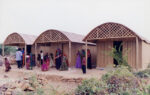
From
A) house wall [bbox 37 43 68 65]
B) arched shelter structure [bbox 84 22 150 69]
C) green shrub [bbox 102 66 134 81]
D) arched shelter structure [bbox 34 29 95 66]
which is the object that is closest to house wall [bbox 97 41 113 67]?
arched shelter structure [bbox 84 22 150 69]

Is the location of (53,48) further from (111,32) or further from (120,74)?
(120,74)

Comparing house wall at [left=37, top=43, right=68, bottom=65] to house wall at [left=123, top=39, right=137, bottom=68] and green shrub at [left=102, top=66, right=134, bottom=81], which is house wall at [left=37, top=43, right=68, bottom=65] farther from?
green shrub at [left=102, top=66, right=134, bottom=81]

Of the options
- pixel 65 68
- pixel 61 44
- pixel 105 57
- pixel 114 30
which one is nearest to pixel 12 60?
pixel 61 44

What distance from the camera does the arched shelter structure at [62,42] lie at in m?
12.4

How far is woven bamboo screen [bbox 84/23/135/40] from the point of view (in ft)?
33.1

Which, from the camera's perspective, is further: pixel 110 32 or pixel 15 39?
pixel 15 39

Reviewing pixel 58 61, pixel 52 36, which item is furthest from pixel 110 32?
pixel 58 61

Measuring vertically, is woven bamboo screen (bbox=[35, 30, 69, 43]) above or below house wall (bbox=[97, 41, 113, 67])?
above

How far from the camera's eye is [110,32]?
34.7 feet

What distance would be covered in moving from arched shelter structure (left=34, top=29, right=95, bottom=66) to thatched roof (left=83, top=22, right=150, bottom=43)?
1.96 m

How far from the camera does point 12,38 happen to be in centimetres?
1530

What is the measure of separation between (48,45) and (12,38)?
3340 millimetres

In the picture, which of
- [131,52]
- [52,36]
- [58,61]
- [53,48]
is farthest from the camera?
[53,48]

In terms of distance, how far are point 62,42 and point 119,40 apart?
5.05m
